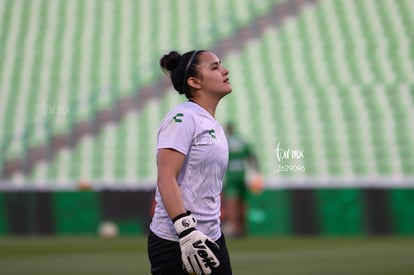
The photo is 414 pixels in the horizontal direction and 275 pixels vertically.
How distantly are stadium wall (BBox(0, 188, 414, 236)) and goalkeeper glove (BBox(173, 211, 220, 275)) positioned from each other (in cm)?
1340

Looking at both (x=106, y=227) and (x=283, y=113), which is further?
(x=283, y=113)

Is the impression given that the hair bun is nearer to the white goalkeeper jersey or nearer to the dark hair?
the dark hair

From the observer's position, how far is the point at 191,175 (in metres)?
4.89

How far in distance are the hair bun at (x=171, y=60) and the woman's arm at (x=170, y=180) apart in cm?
50

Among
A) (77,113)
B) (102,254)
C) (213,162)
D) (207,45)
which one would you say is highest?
(207,45)

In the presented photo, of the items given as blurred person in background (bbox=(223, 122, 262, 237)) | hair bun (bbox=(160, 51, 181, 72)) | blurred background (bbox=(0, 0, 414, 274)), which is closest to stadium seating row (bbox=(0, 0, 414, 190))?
blurred background (bbox=(0, 0, 414, 274))

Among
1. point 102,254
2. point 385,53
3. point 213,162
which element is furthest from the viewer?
point 385,53

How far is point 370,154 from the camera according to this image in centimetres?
1977

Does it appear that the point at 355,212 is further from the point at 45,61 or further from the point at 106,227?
the point at 45,61

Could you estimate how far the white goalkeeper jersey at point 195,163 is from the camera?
4816mm

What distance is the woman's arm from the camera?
4727 mm

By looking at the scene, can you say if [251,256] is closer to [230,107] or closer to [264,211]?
[264,211]

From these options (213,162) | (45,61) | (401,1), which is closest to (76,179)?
(45,61)

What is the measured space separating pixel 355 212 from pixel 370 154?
2.06m
